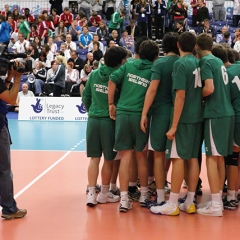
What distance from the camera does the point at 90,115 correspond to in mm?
6250

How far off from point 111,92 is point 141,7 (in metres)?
14.3

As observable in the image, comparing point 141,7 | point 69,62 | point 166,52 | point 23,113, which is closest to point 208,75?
point 166,52

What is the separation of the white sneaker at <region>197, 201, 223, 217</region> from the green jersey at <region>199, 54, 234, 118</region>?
1.02 metres

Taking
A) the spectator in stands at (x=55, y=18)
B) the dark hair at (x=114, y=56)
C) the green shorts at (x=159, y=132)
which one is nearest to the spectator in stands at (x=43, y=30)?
the spectator in stands at (x=55, y=18)

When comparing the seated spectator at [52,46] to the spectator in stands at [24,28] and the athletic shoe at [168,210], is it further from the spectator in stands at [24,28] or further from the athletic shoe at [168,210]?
the athletic shoe at [168,210]

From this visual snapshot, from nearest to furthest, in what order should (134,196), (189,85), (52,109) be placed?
(189,85)
(134,196)
(52,109)

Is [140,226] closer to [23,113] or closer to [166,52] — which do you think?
[166,52]

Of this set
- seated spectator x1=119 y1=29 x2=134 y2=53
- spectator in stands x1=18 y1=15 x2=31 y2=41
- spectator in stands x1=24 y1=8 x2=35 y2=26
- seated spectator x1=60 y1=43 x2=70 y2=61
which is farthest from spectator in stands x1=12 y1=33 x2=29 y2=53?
seated spectator x1=119 y1=29 x2=134 y2=53

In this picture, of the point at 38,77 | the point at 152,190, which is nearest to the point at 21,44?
the point at 38,77

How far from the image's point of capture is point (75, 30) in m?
20.7

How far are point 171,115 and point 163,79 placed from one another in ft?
1.40

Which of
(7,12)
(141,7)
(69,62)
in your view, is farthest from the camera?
(7,12)

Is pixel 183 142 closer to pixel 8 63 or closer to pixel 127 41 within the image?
pixel 8 63

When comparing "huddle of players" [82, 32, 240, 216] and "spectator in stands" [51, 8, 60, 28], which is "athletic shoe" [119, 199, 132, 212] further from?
"spectator in stands" [51, 8, 60, 28]
